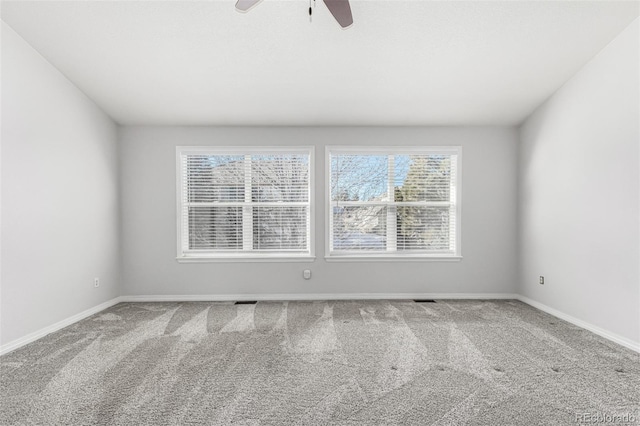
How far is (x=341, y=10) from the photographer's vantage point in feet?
6.56

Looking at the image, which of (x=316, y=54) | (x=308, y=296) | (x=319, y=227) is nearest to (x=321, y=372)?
(x=308, y=296)

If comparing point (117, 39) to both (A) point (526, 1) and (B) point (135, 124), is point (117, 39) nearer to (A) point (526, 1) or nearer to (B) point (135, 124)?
(B) point (135, 124)

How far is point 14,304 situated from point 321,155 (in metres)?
3.52

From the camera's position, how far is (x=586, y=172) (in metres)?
3.09

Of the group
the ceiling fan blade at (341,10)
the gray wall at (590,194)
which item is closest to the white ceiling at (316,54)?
the gray wall at (590,194)

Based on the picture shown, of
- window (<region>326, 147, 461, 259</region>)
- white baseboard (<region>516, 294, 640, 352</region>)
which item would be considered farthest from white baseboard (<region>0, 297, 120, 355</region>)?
white baseboard (<region>516, 294, 640, 352</region>)

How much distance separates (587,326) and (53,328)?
17.8ft

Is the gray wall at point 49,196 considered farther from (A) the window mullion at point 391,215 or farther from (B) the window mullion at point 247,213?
(A) the window mullion at point 391,215

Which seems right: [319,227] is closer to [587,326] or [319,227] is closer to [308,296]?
[308,296]

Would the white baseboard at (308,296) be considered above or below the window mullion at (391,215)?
below

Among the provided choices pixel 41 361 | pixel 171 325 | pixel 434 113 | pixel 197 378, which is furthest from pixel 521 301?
pixel 41 361

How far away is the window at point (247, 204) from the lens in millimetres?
4207

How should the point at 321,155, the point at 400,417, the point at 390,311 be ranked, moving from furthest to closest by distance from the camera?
the point at 321,155, the point at 390,311, the point at 400,417

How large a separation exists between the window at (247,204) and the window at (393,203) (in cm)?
49
